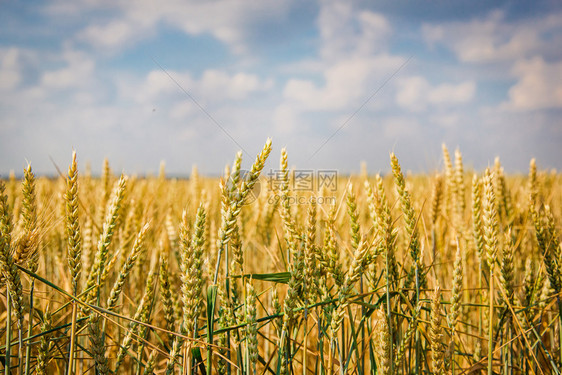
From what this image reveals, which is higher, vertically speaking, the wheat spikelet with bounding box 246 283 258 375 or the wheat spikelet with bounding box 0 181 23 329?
the wheat spikelet with bounding box 0 181 23 329

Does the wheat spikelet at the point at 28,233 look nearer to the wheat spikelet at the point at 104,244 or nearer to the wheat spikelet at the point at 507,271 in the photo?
the wheat spikelet at the point at 104,244

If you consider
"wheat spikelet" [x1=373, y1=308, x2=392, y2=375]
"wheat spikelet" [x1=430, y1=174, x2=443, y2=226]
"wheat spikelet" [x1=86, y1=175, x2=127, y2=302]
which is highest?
"wheat spikelet" [x1=430, y1=174, x2=443, y2=226]

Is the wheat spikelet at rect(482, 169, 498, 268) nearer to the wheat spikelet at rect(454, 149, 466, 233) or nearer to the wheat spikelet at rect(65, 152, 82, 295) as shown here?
the wheat spikelet at rect(454, 149, 466, 233)

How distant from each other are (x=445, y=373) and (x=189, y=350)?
69 centimetres

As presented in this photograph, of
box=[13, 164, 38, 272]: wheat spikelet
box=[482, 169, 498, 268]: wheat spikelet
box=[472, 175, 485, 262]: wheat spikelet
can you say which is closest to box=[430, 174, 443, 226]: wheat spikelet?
box=[472, 175, 485, 262]: wheat spikelet

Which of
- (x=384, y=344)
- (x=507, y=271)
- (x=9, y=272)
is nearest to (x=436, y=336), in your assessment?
(x=384, y=344)

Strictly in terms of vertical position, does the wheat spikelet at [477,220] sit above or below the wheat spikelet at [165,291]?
above

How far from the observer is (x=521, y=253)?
2.13m

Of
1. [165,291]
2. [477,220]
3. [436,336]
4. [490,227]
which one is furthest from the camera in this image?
[477,220]

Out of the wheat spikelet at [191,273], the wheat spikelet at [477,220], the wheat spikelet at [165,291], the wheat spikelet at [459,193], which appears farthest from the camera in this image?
the wheat spikelet at [459,193]

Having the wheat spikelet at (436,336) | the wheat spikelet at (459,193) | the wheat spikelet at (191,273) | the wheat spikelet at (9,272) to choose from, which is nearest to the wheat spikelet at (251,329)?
the wheat spikelet at (191,273)

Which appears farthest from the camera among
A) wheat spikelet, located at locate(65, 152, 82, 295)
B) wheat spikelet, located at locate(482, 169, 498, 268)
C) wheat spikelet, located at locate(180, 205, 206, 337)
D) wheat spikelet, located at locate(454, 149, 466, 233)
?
wheat spikelet, located at locate(454, 149, 466, 233)

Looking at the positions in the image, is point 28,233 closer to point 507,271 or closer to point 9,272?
point 9,272

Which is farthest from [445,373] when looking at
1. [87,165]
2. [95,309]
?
[87,165]
